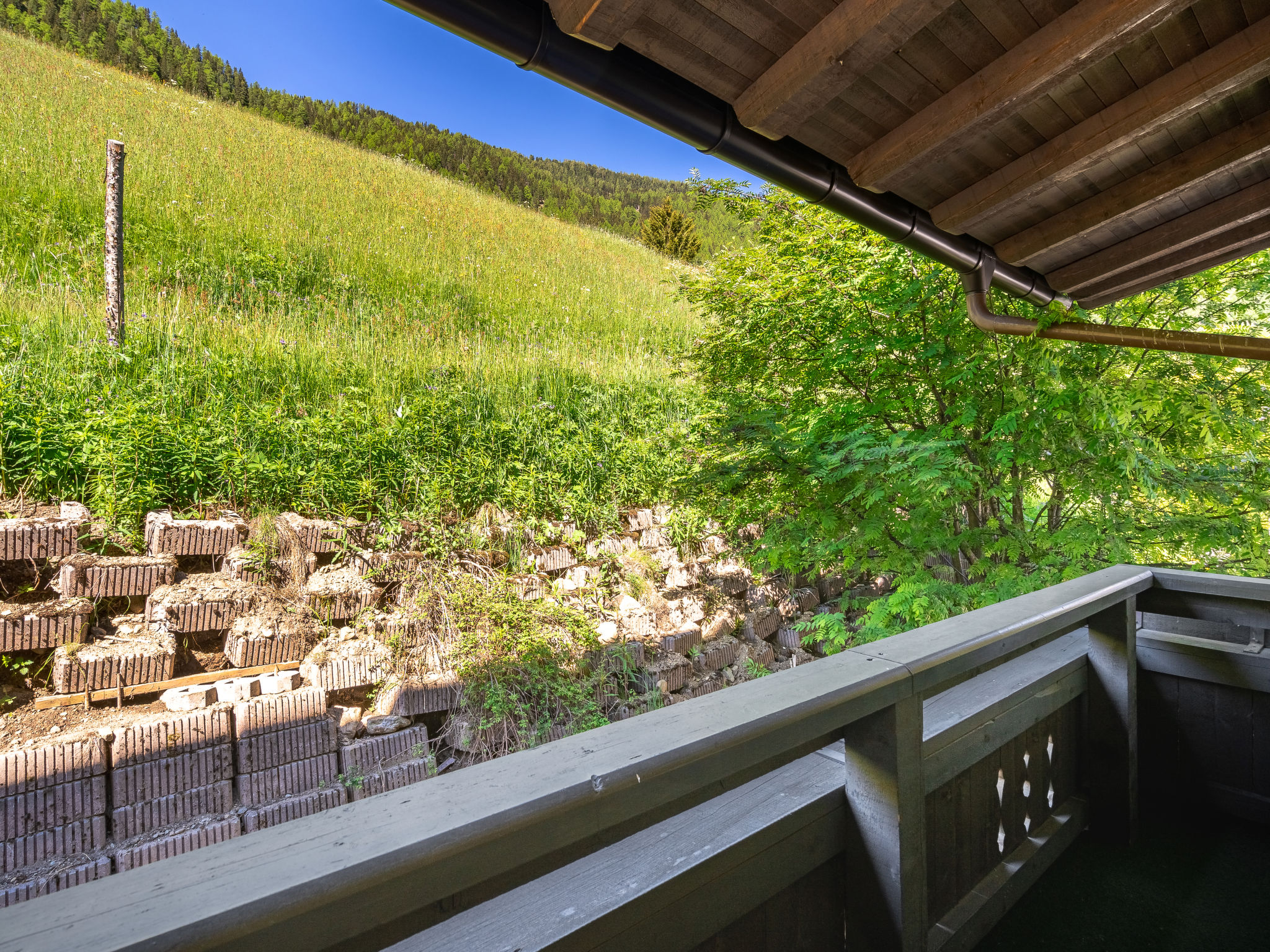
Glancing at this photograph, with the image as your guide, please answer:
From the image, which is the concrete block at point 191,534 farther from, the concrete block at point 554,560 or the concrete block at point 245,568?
the concrete block at point 554,560

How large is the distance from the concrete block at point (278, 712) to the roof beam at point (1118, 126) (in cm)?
277

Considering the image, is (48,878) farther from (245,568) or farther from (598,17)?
(598,17)

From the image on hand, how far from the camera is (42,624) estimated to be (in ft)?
7.45

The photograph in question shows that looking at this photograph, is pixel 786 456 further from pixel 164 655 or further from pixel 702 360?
pixel 164 655

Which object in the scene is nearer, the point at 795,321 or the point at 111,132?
the point at 795,321

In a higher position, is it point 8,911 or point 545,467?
point 545,467

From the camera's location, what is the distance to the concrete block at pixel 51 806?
1909 mm

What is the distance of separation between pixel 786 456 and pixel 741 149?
1.98 meters

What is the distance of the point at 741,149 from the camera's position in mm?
1336

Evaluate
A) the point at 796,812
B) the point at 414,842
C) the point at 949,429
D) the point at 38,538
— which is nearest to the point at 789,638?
the point at 949,429

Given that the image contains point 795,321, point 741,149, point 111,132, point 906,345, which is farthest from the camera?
point 111,132

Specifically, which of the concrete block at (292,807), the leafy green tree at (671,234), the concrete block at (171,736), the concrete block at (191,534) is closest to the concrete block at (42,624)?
the concrete block at (191,534)

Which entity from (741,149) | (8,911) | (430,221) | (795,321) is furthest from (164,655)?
(430,221)

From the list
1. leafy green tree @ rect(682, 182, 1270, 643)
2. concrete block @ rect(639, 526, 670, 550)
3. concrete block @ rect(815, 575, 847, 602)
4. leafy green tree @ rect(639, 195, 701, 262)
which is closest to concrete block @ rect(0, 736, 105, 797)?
leafy green tree @ rect(682, 182, 1270, 643)
